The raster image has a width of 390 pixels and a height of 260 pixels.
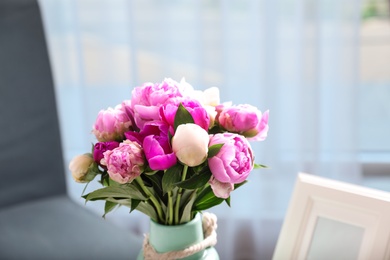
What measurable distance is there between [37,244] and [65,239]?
0.06 m

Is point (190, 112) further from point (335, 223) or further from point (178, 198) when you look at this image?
point (335, 223)

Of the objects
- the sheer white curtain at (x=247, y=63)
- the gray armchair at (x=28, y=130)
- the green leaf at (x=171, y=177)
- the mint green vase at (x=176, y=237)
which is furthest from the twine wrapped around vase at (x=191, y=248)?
the sheer white curtain at (x=247, y=63)

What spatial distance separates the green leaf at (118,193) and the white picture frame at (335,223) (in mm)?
264

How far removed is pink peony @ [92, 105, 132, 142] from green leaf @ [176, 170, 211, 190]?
4.7 inches

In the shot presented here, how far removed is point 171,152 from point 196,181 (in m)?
0.05

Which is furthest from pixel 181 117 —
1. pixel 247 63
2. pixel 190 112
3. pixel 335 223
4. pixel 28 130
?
pixel 247 63

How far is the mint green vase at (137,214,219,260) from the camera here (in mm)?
821

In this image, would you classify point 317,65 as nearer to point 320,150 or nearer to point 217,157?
point 320,150

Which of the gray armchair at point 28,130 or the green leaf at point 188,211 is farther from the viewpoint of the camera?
the gray armchair at point 28,130

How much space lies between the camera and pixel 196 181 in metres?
0.74

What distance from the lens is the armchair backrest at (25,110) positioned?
4.71 feet

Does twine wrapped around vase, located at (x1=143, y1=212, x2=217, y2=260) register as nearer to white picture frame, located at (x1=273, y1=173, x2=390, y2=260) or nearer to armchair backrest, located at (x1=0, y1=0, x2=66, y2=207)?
white picture frame, located at (x1=273, y1=173, x2=390, y2=260)

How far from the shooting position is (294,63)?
5.73 feet

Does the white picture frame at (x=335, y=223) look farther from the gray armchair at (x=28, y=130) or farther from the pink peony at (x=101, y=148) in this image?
the gray armchair at (x=28, y=130)
